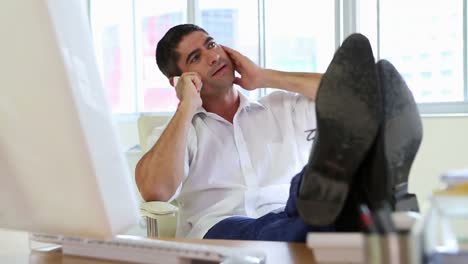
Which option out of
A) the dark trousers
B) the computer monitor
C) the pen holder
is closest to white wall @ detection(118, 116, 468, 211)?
the dark trousers

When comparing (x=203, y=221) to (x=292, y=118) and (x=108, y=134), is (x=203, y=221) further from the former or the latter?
(x=108, y=134)

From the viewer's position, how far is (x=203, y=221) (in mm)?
1658

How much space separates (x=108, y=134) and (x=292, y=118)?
4.02 ft

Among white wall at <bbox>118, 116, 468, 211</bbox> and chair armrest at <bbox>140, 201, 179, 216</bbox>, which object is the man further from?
white wall at <bbox>118, 116, 468, 211</bbox>

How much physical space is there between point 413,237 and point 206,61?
1.59 meters

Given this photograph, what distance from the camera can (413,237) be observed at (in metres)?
0.40

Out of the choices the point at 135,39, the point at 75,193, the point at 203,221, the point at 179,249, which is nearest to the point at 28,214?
the point at 75,193

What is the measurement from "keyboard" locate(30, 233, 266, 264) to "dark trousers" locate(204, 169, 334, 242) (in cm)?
16

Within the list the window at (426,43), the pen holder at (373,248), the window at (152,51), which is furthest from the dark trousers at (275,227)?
the window at (152,51)

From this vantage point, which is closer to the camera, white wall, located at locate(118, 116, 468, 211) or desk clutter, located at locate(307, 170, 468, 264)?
desk clutter, located at locate(307, 170, 468, 264)

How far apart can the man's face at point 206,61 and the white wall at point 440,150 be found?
1.09 meters

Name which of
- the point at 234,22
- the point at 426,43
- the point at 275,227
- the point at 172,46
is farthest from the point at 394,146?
the point at 234,22

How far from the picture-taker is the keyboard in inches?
28.8

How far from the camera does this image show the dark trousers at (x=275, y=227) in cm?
93
